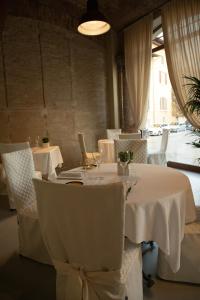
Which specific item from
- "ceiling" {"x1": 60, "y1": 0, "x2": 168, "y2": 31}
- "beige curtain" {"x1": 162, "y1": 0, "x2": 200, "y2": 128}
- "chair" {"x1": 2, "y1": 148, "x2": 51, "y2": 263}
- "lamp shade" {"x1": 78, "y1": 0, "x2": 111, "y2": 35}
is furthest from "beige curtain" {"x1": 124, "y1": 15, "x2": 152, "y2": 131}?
"chair" {"x1": 2, "y1": 148, "x2": 51, "y2": 263}

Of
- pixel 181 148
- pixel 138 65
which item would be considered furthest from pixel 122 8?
pixel 181 148

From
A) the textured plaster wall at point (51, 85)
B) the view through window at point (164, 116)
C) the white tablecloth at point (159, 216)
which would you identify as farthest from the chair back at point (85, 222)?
the view through window at point (164, 116)

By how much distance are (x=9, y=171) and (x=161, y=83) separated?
4.51m

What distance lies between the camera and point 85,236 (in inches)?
56.9

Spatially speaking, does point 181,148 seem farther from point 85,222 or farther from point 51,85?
point 85,222

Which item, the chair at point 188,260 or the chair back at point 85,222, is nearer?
the chair back at point 85,222

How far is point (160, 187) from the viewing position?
6.63 ft

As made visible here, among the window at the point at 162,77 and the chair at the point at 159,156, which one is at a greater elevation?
the window at the point at 162,77

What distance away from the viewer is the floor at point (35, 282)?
2037 mm

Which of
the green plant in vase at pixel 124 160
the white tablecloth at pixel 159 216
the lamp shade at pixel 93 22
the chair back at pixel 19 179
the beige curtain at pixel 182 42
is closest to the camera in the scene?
the white tablecloth at pixel 159 216

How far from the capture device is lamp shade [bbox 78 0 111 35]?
2885mm

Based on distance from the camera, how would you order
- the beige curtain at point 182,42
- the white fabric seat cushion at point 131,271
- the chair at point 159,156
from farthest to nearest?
the chair at point 159,156, the beige curtain at point 182,42, the white fabric seat cushion at point 131,271

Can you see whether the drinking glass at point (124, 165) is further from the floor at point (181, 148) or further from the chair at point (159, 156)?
the floor at point (181, 148)

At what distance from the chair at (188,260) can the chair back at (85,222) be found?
2.79ft
